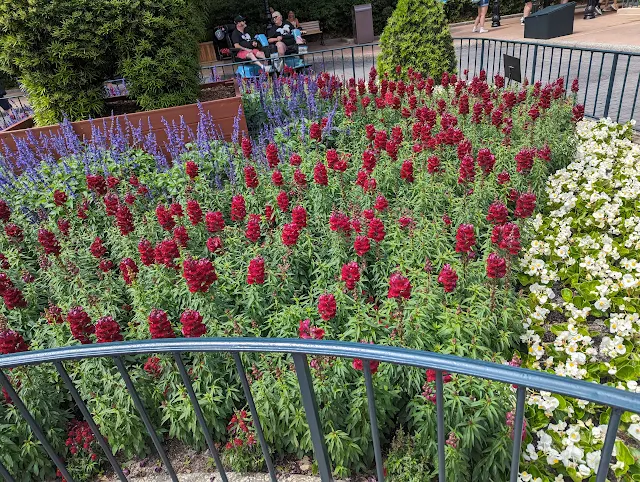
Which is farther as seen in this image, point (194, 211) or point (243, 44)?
point (243, 44)

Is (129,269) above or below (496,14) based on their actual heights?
below

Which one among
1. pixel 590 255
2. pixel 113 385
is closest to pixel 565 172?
pixel 590 255

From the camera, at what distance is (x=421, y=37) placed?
24.0 feet

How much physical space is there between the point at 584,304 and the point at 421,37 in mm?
5520

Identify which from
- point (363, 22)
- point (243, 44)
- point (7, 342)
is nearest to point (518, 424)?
point (7, 342)

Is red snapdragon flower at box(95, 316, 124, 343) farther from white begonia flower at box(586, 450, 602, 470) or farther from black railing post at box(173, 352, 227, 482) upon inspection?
white begonia flower at box(586, 450, 602, 470)

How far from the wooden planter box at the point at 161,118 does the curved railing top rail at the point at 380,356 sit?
4.26 m

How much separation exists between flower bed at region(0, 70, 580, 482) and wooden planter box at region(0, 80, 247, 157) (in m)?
0.80

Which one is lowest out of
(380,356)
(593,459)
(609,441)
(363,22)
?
(593,459)

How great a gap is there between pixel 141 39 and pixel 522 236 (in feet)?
15.0

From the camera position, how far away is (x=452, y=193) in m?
3.85

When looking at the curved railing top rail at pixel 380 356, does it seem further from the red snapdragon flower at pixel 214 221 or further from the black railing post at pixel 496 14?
the black railing post at pixel 496 14

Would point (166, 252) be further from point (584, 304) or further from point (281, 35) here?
point (281, 35)

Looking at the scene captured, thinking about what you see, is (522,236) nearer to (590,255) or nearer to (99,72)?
(590,255)
